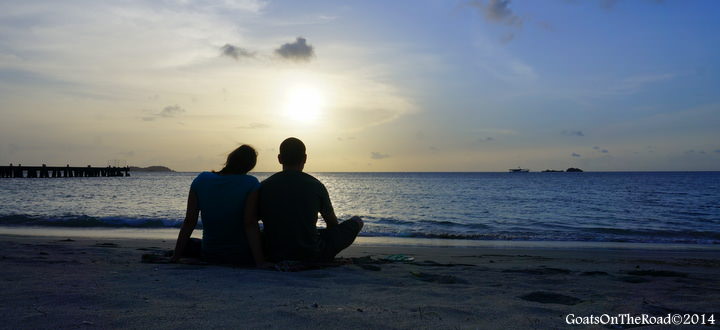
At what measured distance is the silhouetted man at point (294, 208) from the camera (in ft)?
16.2

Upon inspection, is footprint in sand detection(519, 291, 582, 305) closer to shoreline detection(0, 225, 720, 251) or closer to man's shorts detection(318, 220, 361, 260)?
man's shorts detection(318, 220, 361, 260)

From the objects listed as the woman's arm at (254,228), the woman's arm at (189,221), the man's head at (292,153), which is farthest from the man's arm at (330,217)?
the woman's arm at (189,221)

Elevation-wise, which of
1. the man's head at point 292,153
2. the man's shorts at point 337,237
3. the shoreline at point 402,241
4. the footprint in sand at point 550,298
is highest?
the man's head at point 292,153

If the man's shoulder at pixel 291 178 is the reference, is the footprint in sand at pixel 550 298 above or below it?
below

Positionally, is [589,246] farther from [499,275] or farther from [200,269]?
[200,269]

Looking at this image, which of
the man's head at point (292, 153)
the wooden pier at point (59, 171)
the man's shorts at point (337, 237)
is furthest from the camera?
the wooden pier at point (59, 171)

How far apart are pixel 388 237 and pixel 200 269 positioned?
7667 mm

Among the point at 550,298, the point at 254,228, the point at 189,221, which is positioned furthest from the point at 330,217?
the point at 550,298

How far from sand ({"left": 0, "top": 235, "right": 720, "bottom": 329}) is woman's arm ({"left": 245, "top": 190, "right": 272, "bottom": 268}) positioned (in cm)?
27

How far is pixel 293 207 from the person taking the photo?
16.2 feet

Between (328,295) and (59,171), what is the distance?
78322mm

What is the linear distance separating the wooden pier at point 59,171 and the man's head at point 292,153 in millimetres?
66798

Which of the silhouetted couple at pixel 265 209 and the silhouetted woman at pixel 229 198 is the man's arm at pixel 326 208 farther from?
the silhouetted woman at pixel 229 198

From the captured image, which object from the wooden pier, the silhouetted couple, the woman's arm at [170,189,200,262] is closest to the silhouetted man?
the silhouetted couple
